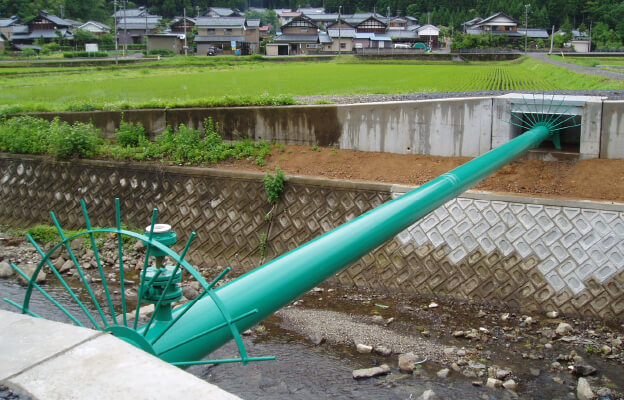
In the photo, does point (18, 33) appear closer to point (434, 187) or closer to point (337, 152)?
point (337, 152)

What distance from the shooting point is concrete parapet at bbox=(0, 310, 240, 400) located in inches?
88.8

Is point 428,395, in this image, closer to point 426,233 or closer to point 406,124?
point 426,233

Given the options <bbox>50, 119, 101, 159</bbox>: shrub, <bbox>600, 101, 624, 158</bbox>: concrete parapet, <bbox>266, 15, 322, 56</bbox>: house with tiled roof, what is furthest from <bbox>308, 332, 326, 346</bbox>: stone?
<bbox>266, 15, 322, 56</bbox>: house with tiled roof

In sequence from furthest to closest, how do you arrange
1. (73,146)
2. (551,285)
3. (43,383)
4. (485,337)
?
(73,146) < (551,285) < (485,337) < (43,383)

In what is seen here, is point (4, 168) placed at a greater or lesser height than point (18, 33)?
lesser

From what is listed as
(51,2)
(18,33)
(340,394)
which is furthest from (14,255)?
(51,2)

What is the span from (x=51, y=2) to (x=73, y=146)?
2433 inches

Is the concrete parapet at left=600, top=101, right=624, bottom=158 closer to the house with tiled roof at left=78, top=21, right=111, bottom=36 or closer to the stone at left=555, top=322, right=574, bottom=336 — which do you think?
the stone at left=555, top=322, right=574, bottom=336

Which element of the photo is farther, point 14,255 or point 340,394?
point 14,255

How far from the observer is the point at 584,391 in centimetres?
598

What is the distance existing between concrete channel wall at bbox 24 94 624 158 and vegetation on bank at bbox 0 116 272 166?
373 mm

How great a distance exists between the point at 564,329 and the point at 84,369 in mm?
6587

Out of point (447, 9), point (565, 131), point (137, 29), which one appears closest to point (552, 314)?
point (565, 131)

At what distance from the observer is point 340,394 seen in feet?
19.9
